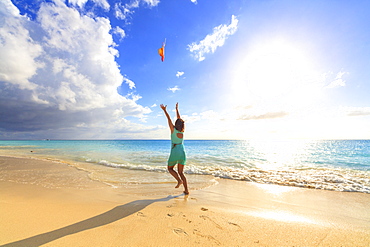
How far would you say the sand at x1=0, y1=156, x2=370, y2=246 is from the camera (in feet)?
8.57

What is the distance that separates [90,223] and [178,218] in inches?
70.7

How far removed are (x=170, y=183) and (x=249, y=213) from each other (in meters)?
3.78

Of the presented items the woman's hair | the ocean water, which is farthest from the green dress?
the ocean water

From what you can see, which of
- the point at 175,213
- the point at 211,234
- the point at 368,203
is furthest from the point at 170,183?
the point at 368,203

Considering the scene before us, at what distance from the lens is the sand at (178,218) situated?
2.61 metres

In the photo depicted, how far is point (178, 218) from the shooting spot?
11.2 feet

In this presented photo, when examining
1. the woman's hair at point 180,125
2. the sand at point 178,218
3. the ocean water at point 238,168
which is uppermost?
the woman's hair at point 180,125

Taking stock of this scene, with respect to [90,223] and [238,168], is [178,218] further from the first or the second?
[238,168]

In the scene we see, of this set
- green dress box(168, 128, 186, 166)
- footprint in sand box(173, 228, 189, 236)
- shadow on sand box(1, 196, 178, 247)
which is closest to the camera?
shadow on sand box(1, 196, 178, 247)

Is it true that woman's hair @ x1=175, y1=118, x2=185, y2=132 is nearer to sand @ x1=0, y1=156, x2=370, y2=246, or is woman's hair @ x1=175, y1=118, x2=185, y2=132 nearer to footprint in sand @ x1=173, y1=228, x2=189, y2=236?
sand @ x1=0, y1=156, x2=370, y2=246

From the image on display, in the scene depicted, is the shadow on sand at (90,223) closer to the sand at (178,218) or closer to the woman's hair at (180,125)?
the sand at (178,218)

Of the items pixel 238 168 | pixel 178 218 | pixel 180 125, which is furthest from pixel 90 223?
pixel 238 168

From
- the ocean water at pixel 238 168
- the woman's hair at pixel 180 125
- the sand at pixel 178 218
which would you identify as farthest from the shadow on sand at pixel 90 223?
the ocean water at pixel 238 168

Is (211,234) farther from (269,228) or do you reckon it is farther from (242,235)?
(269,228)
